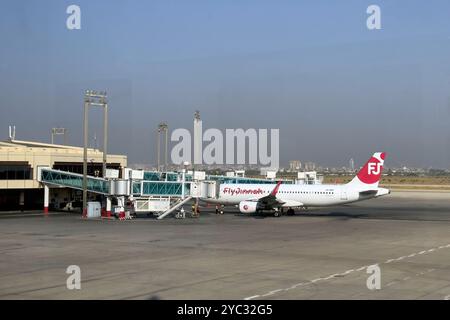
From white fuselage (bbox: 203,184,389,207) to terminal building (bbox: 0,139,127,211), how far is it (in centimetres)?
1741

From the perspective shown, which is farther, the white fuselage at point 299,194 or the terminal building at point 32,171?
the terminal building at point 32,171

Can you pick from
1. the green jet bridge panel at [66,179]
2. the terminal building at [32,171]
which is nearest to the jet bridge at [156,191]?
the green jet bridge panel at [66,179]

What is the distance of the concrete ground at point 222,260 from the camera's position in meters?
19.7

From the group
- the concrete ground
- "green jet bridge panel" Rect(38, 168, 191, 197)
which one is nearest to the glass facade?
"green jet bridge panel" Rect(38, 168, 191, 197)

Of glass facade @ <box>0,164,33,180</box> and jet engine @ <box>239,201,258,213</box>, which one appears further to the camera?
glass facade @ <box>0,164,33,180</box>

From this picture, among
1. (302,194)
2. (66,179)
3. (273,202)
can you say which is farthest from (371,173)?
→ (66,179)

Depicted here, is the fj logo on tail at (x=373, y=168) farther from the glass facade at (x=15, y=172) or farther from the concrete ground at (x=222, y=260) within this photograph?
the glass facade at (x=15, y=172)

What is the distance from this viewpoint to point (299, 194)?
6159 cm

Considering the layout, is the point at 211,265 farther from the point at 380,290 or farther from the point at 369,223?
the point at 369,223

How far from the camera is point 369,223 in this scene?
→ 2000 inches

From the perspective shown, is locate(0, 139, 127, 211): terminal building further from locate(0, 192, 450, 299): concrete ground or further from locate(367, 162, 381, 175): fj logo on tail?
locate(367, 162, 381, 175): fj logo on tail

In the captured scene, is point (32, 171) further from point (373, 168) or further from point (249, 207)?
point (373, 168)

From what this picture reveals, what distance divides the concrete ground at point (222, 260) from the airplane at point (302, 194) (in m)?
11.0

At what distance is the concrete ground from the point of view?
19.7 meters
